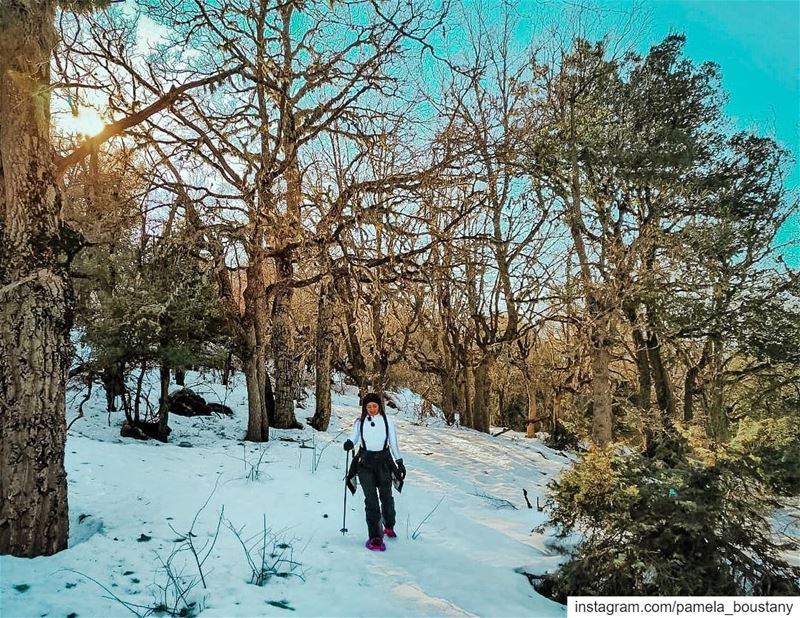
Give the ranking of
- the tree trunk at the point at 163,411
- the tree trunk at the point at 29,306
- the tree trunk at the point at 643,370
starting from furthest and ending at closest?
the tree trunk at the point at 643,370, the tree trunk at the point at 163,411, the tree trunk at the point at 29,306

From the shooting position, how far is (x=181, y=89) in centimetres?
496

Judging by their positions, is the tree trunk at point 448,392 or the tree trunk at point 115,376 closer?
the tree trunk at point 115,376

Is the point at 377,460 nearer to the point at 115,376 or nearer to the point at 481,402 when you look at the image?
the point at 115,376

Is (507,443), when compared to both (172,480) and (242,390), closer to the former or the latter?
(242,390)

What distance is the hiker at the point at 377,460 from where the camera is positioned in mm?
5445

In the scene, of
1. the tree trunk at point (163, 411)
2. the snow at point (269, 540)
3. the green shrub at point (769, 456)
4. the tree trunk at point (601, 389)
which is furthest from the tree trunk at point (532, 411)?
the green shrub at point (769, 456)

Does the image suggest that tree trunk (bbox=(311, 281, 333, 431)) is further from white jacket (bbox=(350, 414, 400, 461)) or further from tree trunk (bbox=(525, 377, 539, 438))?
tree trunk (bbox=(525, 377, 539, 438))

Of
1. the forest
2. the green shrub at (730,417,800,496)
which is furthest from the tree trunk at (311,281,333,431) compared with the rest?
the green shrub at (730,417,800,496)

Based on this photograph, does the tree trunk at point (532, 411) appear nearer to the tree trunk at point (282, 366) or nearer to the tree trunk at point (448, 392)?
the tree trunk at point (448, 392)

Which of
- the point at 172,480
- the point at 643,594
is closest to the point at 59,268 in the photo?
the point at 172,480

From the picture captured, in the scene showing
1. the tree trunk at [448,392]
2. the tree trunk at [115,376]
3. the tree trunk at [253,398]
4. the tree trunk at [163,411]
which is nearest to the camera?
the tree trunk at [115,376]

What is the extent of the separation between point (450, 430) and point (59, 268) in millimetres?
12464

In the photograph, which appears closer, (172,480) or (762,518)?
(762,518)

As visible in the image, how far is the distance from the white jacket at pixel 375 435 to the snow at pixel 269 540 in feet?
3.21
